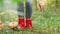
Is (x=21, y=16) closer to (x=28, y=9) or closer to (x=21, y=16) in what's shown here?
(x=21, y=16)

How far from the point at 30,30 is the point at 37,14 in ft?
1.13

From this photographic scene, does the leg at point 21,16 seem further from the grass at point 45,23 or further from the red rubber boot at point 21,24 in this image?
the grass at point 45,23

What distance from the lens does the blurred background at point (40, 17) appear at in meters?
2.38

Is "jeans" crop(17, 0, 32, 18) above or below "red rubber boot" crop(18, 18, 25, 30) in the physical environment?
above

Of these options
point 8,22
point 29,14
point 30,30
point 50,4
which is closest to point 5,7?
point 8,22

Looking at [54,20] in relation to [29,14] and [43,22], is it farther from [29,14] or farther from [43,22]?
[29,14]

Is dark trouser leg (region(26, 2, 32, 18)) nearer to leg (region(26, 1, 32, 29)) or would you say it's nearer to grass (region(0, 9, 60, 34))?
leg (region(26, 1, 32, 29))

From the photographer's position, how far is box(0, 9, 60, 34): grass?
7.70 feet

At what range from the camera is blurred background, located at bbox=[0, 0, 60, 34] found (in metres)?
2.38

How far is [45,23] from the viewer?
2.53 metres

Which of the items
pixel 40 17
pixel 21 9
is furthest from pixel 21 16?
pixel 40 17

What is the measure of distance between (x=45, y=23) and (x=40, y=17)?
155mm

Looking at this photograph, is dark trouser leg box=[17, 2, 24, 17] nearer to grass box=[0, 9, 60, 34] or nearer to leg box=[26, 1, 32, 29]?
leg box=[26, 1, 32, 29]

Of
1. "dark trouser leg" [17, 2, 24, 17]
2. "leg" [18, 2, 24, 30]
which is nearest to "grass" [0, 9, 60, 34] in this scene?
"leg" [18, 2, 24, 30]
